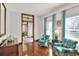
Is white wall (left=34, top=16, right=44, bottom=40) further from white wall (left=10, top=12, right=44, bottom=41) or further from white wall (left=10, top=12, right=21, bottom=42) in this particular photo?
white wall (left=10, top=12, right=21, bottom=42)

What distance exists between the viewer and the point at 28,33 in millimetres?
2812

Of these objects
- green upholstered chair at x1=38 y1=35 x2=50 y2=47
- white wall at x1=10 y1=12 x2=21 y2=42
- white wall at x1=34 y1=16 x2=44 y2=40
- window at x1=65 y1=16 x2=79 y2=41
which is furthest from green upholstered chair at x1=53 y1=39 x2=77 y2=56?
white wall at x1=10 y1=12 x2=21 y2=42

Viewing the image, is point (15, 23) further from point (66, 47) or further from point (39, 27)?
point (66, 47)

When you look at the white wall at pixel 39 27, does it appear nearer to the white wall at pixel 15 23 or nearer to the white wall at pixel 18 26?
the white wall at pixel 18 26

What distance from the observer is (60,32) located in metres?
3.42

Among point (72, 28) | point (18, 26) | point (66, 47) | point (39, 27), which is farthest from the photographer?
point (66, 47)

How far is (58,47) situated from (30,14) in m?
1.40

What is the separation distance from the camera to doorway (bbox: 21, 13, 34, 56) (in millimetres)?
2710

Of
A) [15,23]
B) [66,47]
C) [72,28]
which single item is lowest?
[66,47]

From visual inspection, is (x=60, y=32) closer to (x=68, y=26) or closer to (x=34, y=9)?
(x=68, y=26)

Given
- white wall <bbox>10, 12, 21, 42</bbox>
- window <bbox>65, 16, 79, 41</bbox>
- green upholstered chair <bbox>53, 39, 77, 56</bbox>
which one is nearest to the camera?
white wall <bbox>10, 12, 21, 42</bbox>

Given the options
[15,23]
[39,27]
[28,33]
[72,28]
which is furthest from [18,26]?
[72,28]

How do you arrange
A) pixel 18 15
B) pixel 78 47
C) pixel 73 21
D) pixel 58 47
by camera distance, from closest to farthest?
1. pixel 18 15
2. pixel 73 21
3. pixel 78 47
4. pixel 58 47

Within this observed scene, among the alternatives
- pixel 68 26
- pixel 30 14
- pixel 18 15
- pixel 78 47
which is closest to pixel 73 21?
pixel 68 26
